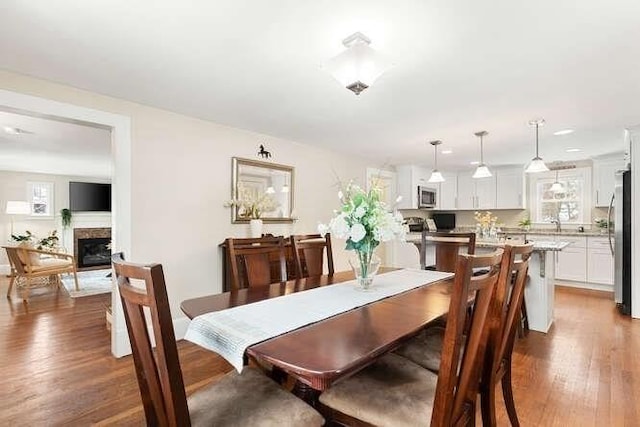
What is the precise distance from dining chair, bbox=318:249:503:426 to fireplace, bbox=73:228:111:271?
796 centimetres

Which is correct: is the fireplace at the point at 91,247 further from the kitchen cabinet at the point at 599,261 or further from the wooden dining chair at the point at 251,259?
the kitchen cabinet at the point at 599,261

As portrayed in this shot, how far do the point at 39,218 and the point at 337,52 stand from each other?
27.9 ft

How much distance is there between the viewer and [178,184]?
10.2ft

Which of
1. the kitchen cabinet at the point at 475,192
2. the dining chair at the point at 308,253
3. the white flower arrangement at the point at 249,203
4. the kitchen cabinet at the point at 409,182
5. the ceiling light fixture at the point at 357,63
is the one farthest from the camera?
the kitchen cabinet at the point at 475,192

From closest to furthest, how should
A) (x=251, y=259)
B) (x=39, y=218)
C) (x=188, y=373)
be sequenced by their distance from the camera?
1. (x=251, y=259)
2. (x=188, y=373)
3. (x=39, y=218)

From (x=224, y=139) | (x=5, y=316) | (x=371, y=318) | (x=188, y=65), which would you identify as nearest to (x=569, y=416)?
(x=371, y=318)

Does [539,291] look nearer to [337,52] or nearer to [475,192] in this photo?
[337,52]

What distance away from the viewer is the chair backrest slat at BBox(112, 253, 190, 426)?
0.92 meters

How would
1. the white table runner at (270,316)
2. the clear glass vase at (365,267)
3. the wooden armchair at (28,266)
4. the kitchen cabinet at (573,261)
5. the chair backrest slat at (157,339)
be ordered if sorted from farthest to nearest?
the kitchen cabinet at (573,261), the wooden armchair at (28,266), the clear glass vase at (365,267), the white table runner at (270,316), the chair backrest slat at (157,339)

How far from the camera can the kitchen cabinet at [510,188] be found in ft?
19.7

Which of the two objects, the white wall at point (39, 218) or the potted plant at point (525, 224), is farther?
the white wall at point (39, 218)

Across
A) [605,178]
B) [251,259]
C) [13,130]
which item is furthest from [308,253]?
[605,178]

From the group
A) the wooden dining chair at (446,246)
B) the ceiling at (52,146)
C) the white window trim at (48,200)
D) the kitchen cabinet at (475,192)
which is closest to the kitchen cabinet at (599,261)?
the kitchen cabinet at (475,192)

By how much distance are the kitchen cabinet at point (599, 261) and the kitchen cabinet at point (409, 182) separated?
9.12 feet
